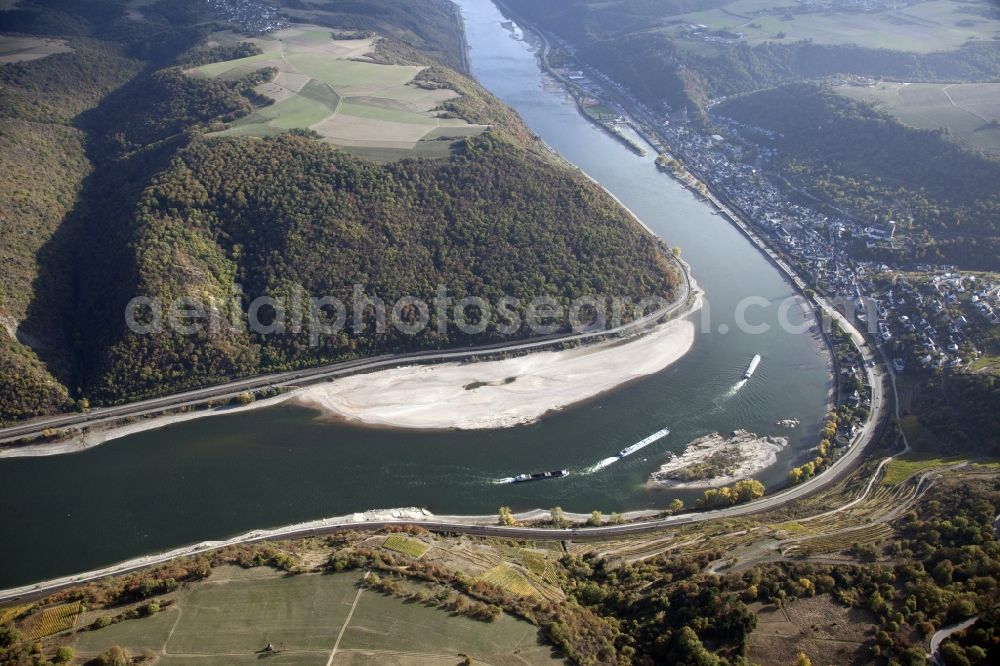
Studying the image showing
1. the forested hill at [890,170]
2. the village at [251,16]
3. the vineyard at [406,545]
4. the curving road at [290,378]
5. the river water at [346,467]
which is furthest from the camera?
the village at [251,16]

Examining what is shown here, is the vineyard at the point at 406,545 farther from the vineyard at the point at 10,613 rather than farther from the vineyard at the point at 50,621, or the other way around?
the vineyard at the point at 10,613

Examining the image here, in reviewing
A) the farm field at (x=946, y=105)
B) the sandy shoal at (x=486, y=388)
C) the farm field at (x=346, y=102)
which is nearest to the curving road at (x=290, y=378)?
the sandy shoal at (x=486, y=388)

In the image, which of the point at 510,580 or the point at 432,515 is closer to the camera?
the point at 510,580

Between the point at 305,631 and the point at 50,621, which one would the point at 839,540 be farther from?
the point at 50,621

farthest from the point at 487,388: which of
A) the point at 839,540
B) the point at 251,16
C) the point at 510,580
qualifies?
the point at 251,16

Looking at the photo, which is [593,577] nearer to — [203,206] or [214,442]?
[214,442]

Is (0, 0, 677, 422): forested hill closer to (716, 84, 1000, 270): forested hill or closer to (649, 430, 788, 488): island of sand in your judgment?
(649, 430, 788, 488): island of sand
